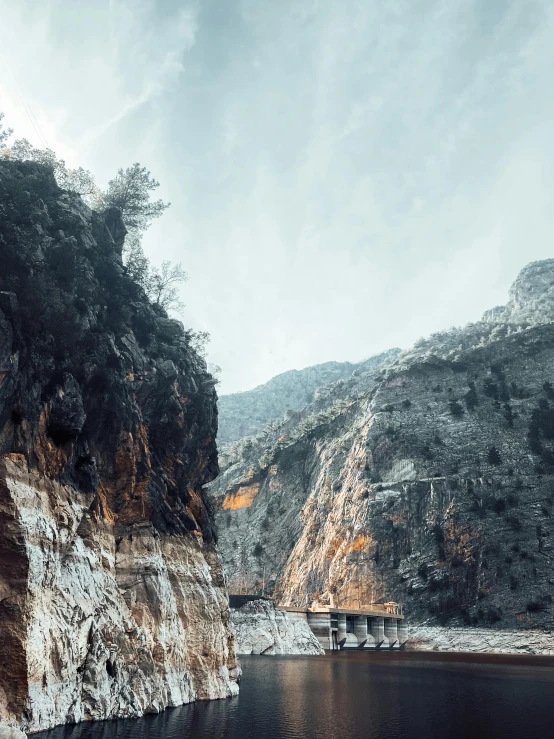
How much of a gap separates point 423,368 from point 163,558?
113 meters

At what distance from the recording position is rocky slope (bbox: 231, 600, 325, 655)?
281 ft

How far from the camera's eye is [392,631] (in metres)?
106

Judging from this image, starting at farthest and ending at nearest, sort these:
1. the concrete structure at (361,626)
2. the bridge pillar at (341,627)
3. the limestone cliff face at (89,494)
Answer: the bridge pillar at (341,627)
the concrete structure at (361,626)
the limestone cliff face at (89,494)

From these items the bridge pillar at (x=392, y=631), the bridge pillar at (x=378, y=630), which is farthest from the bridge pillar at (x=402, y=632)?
the bridge pillar at (x=378, y=630)

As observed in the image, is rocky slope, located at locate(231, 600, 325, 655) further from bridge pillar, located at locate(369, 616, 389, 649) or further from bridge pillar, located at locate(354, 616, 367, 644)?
bridge pillar, located at locate(369, 616, 389, 649)

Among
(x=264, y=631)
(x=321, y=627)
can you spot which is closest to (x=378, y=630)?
(x=321, y=627)

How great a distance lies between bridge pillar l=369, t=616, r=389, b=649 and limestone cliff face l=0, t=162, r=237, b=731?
67.1 meters

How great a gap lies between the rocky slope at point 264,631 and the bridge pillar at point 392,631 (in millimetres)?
19164

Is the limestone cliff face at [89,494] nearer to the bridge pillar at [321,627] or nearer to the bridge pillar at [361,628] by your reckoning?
the bridge pillar at [321,627]

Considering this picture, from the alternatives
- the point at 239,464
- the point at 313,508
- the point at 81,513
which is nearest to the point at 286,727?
the point at 81,513

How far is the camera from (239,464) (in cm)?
18150

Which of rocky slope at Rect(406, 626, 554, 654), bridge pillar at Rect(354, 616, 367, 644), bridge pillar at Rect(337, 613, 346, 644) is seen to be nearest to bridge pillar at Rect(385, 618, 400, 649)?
rocky slope at Rect(406, 626, 554, 654)

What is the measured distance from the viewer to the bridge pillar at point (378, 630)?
344 ft

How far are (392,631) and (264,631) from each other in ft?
102
